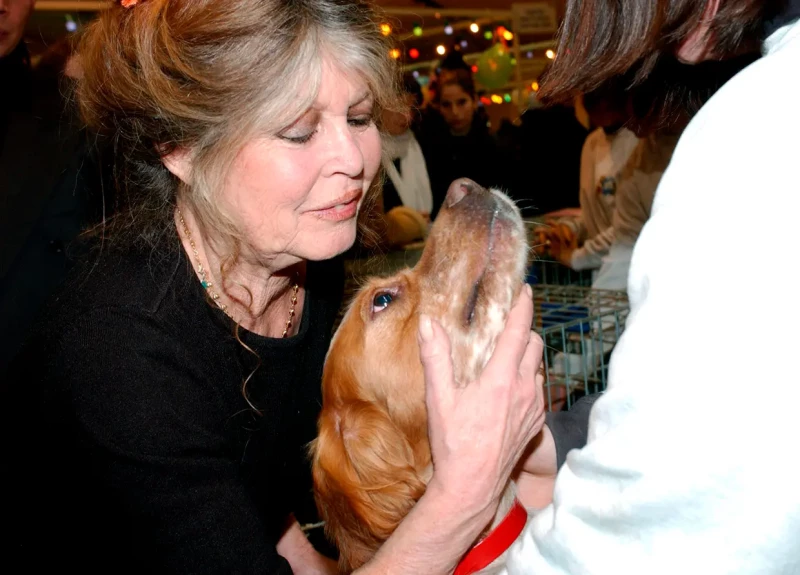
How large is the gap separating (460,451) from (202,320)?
2.21 feet

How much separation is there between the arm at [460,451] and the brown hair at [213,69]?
59 centimetres

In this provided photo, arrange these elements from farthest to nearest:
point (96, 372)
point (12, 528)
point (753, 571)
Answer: point (12, 528) < point (96, 372) < point (753, 571)

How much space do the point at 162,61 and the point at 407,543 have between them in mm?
1160

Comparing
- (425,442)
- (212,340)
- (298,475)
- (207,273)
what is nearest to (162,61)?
(207,273)

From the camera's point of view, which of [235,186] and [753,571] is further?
[235,186]

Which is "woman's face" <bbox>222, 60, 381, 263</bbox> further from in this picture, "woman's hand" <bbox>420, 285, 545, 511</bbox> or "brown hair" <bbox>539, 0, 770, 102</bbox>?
"brown hair" <bbox>539, 0, 770, 102</bbox>

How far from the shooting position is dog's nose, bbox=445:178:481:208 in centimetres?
192

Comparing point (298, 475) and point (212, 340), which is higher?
point (212, 340)

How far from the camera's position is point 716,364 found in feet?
2.48

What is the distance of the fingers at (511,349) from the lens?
5.04ft

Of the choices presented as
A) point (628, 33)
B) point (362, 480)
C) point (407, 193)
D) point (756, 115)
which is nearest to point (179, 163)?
point (362, 480)

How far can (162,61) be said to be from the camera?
62.1 inches

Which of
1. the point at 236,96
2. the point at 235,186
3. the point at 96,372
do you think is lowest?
the point at 96,372

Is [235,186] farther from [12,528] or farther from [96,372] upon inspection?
[12,528]
